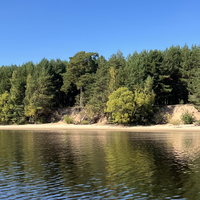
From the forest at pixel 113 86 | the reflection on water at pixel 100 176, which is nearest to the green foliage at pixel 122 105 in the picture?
the forest at pixel 113 86

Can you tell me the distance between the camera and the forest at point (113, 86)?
5955 centimetres

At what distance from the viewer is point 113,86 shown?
64500 millimetres

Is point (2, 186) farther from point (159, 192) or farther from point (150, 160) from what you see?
point (150, 160)

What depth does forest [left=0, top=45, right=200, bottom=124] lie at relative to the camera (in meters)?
59.6

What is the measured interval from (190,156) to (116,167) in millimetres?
8251

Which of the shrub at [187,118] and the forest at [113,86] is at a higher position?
the forest at [113,86]

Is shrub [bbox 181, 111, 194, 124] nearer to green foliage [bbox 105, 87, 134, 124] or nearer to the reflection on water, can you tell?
green foliage [bbox 105, 87, 134, 124]

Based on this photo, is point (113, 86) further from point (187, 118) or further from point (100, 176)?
point (100, 176)

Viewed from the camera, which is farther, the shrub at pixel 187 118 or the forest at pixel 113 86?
the forest at pixel 113 86

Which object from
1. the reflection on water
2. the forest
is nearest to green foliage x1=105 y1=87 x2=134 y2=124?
the forest

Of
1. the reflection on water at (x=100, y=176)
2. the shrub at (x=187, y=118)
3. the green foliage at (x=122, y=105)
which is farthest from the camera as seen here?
the shrub at (x=187, y=118)

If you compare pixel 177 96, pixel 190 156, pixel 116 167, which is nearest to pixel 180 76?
pixel 177 96

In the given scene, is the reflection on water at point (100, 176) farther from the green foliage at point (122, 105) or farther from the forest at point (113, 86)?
the forest at point (113, 86)

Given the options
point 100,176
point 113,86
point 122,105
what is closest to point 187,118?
point 122,105
